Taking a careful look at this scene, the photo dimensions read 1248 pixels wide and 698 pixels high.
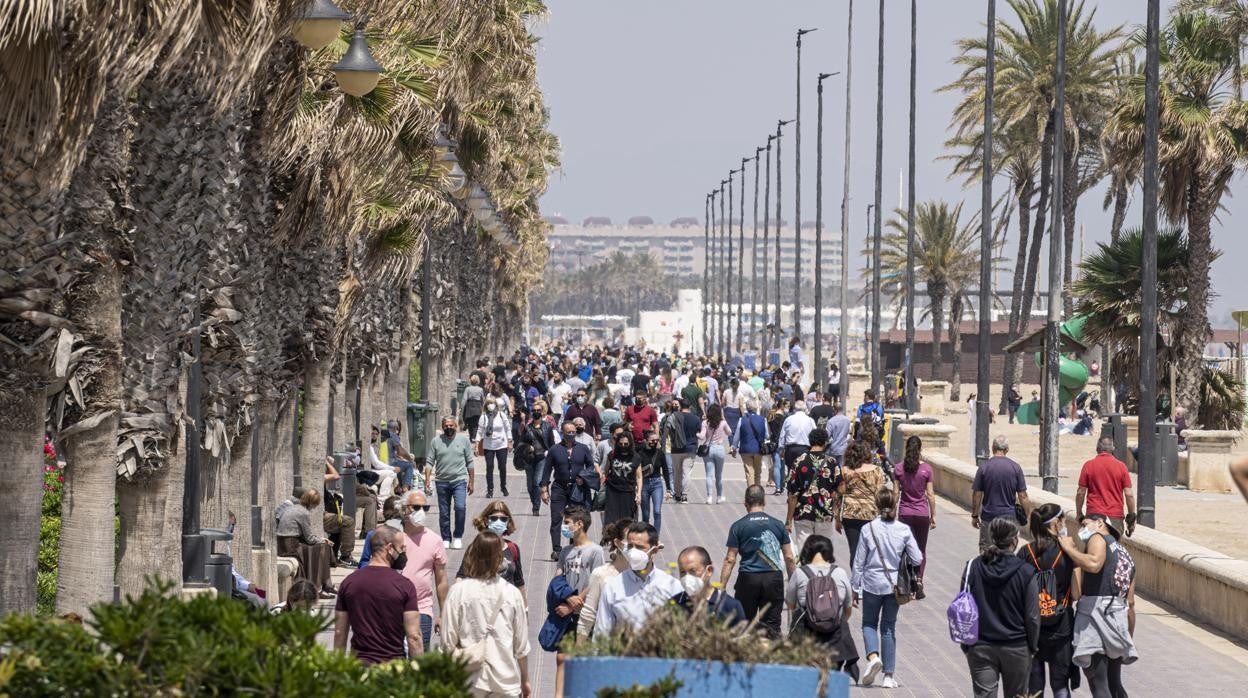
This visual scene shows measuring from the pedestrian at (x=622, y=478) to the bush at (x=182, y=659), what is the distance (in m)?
14.4

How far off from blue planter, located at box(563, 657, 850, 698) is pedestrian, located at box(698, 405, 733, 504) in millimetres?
20219

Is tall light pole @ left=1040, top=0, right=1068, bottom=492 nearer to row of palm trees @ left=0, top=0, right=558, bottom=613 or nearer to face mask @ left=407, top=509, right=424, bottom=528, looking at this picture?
row of palm trees @ left=0, top=0, right=558, bottom=613

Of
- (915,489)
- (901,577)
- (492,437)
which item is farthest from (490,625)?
(492,437)

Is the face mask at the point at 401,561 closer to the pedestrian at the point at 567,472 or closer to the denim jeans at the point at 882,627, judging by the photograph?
the denim jeans at the point at 882,627

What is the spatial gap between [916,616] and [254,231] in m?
6.51

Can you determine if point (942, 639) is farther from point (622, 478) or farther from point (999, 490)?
point (622, 478)

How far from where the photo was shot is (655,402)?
40.1 metres

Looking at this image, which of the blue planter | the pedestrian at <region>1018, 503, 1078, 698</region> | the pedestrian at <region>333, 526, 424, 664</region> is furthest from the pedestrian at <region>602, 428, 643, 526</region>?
the blue planter

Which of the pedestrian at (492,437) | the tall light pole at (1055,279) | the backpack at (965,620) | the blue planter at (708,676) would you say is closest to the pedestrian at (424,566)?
the backpack at (965,620)

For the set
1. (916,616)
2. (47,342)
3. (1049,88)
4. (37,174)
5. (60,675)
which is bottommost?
(916,616)

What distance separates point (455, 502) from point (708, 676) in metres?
15.3

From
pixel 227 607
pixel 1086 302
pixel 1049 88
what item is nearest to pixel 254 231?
pixel 227 607

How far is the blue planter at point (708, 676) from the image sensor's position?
7.56 m

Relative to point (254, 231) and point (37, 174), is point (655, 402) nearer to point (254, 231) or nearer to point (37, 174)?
point (254, 231)
